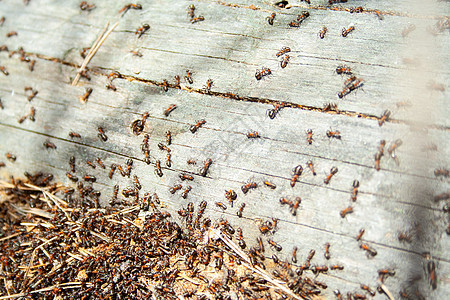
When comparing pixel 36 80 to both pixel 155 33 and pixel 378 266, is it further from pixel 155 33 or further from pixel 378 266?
pixel 378 266

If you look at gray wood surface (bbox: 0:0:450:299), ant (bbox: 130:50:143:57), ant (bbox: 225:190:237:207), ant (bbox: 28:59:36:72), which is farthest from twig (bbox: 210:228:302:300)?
ant (bbox: 28:59:36:72)

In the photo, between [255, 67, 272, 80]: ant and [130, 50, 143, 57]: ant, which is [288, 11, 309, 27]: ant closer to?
[255, 67, 272, 80]: ant

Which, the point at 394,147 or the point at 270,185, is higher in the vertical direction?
the point at 394,147

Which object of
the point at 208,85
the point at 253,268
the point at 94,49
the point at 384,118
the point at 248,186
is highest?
the point at 94,49

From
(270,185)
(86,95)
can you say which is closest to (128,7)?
(86,95)

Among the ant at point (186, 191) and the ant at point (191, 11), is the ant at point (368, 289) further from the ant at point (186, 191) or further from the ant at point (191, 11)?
the ant at point (191, 11)

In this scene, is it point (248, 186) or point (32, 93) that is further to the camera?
point (32, 93)

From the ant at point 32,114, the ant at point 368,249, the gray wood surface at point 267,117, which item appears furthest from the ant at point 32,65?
the ant at point 368,249

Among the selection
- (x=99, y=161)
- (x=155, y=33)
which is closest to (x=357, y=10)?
(x=155, y=33)

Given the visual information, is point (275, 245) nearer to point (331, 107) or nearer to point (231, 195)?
point (231, 195)
